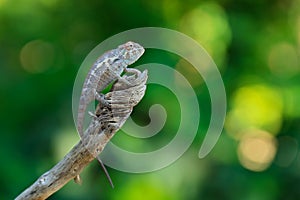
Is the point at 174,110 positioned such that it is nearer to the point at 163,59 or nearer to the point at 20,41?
the point at 163,59

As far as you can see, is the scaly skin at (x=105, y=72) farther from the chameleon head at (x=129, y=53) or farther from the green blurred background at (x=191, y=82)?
the green blurred background at (x=191, y=82)

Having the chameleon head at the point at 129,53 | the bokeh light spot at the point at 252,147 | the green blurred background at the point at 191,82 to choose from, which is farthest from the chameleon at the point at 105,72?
the bokeh light spot at the point at 252,147

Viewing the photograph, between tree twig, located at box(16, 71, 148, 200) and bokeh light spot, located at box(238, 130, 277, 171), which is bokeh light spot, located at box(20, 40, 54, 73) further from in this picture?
tree twig, located at box(16, 71, 148, 200)

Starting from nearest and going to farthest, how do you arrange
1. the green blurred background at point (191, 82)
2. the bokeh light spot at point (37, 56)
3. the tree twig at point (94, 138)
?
the tree twig at point (94, 138) → the green blurred background at point (191, 82) → the bokeh light spot at point (37, 56)

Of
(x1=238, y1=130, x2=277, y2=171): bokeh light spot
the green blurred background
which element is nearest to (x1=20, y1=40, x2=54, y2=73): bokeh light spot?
the green blurred background

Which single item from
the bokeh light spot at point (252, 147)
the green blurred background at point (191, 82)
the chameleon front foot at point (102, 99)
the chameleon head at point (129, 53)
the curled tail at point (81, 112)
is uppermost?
the chameleon head at point (129, 53)

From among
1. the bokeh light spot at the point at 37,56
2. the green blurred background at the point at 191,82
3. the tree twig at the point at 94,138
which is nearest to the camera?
the tree twig at the point at 94,138
